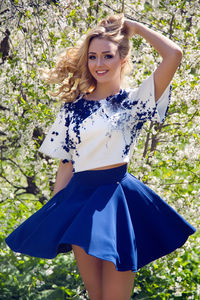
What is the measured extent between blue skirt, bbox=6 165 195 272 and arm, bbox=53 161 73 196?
121 mm

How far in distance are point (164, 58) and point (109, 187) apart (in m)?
0.86

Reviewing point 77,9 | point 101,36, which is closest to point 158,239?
point 101,36

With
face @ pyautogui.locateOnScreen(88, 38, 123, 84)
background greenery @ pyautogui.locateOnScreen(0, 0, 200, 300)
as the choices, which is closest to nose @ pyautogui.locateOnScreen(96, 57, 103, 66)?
face @ pyautogui.locateOnScreen(88, 38, 123, 84)

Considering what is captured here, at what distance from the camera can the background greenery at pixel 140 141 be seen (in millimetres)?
4547

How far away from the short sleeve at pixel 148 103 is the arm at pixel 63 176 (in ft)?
2.07

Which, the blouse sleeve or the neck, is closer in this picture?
the neck

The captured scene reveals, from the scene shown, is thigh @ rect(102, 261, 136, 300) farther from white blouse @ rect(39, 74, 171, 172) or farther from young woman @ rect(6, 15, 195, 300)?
white blouse @ rect(39, 74, 171, 172)

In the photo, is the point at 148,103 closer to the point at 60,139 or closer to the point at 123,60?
the point at 123,60

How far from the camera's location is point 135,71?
451cm

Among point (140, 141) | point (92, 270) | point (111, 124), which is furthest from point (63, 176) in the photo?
point (140, 141)

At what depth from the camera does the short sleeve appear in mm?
3268

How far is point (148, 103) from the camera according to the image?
329cm

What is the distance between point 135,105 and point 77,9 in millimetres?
1568

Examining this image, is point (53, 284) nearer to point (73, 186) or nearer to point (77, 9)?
point (73, 186)
